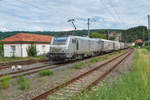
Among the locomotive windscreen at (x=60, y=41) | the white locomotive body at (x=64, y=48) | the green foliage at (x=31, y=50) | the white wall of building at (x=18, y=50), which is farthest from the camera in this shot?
the white wall of building at (x=18, y=50)

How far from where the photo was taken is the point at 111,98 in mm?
4859

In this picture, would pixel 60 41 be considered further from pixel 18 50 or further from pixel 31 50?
pixel 18 50

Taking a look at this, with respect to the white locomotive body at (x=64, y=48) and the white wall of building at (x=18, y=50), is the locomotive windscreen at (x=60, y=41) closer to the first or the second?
the white locomotive body at (x=64, y=48)

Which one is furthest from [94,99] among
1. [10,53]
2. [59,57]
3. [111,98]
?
[10,53]

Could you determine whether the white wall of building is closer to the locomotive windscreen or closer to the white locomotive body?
the white locomotive body

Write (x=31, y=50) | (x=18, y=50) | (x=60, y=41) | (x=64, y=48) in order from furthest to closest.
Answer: (x=18, y=50), (x=31, y=50), (x=60, y=41), (x=64, y=48)

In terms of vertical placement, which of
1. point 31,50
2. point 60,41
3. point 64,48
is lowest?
point 31,50

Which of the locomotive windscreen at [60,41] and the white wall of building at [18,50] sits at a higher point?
the locomotive windscreen at [60,41]

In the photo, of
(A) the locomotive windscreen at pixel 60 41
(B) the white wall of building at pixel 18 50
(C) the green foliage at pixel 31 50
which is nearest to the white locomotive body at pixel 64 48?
(A) the locomotive windscreen at pixel 60 41

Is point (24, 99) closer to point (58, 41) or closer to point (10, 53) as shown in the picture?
point (58, 41)

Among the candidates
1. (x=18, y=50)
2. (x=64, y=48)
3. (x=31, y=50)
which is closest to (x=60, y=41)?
(x=64, y=48)

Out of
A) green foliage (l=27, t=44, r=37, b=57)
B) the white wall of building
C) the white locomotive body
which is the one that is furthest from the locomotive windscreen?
the white wall of building

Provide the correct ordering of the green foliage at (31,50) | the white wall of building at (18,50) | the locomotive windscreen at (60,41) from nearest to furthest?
the locomotive windscreen at (60,41) < the green foliage at (31,50) < the white wall of building at (18,50)

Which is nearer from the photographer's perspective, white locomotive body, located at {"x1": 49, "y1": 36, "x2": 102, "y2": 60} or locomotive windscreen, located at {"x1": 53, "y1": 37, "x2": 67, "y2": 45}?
white locomotive body, located at {"x1": 49, "y1": 36, "x2": 102, "y2": 60}
